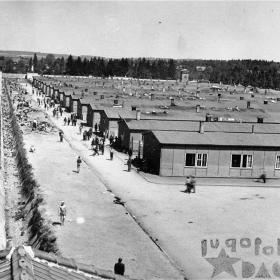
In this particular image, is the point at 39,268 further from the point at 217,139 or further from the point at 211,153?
the point at 217,139

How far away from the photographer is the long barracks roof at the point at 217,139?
34812 millimetres

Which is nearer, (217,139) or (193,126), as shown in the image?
(217,139)

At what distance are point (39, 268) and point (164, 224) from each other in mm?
16732

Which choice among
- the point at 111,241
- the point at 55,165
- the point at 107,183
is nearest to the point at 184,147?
the point at 107,183

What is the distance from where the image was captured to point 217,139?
3581 cm

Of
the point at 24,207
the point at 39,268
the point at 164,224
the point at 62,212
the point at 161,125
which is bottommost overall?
the point at 24,207

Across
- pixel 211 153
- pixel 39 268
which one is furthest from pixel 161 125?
pixel 39 268

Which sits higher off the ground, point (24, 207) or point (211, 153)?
point (211, 153)

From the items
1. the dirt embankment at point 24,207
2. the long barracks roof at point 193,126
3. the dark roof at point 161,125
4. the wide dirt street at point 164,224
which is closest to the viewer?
the wide dirt street at point 164,224

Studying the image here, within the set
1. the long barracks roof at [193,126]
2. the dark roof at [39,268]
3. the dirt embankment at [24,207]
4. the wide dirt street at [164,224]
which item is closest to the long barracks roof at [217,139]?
the wide dirt street at [164,224]

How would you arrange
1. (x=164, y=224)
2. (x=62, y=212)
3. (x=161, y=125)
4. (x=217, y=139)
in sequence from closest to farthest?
1. (x=62, y=212)
2. (x=164, y=224)
3. (x=217, y=139)
4. (x=161, y=125)

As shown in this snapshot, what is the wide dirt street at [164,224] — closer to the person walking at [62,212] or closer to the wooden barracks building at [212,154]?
the person walking at [62,212]

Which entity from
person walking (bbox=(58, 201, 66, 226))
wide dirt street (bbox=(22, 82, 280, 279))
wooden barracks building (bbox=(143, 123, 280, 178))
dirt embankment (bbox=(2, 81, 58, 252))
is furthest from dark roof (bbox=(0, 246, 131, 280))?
wooden barracks building (bbox=(143, 123, 280, 178))

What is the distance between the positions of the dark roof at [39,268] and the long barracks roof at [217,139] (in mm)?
26321
